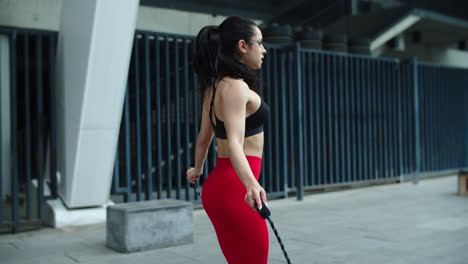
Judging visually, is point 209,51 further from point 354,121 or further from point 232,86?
point 354,121

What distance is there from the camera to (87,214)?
21.4ft

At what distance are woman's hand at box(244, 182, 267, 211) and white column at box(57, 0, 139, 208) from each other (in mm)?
4007

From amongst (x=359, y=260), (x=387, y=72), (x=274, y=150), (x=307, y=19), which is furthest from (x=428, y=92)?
(x=359, y=260)

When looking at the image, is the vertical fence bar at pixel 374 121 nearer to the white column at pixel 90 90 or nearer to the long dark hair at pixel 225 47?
the white column at pixel 90 90

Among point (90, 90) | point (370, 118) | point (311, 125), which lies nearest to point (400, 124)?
point (370, 118)

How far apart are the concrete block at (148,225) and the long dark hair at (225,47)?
2912 mm

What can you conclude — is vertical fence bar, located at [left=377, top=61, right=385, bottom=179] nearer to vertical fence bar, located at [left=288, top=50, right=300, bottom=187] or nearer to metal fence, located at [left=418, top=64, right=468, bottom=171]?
metal fence, located at [left=418, top=64, right=468, bottom=171]

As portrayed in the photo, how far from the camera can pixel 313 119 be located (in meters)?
9.16

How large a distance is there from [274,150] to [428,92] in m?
4.74

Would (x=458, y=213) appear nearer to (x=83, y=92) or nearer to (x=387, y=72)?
(x=387, y=72)

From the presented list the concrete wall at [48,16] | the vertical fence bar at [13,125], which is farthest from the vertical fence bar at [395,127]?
the vertical fence bar at [13,125]

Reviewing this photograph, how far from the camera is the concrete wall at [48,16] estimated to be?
8.45 m

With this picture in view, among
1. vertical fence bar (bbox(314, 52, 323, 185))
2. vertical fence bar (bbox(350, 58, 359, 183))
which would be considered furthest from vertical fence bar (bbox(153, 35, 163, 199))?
vertical fence bar (bbox(350, 58, 359, 183))

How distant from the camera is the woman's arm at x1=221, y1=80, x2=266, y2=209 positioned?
218 cm
